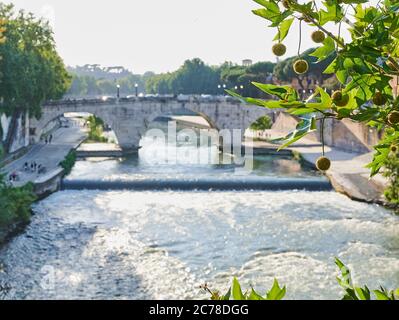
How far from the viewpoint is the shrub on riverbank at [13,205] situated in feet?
75.5

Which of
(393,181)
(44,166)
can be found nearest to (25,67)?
(44,166)

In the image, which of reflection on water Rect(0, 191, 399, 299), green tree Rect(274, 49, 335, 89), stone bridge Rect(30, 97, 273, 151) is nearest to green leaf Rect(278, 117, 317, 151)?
reflection on water Rect(0, 191, 399, 299)

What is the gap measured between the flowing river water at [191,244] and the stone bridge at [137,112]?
1907cm

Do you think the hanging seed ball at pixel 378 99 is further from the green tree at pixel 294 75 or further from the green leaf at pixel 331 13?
the green tree at pixel 294 75

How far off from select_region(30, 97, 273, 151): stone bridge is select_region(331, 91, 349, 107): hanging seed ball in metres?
47.4

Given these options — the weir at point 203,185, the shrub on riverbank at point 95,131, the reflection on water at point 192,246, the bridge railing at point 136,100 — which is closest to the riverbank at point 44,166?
the reflection on water at point 192,246

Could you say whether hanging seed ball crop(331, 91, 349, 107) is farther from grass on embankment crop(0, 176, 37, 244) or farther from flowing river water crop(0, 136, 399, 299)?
grass on embankment crop(0, 176, 37, 244)

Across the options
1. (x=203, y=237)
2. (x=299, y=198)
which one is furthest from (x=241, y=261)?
(x=299, y=198)

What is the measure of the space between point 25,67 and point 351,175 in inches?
851

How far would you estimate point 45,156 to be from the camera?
41.3m

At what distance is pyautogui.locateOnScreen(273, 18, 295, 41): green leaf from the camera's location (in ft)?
8.91

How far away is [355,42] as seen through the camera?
2564 millimetres

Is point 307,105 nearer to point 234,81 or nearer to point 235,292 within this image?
point 235,292

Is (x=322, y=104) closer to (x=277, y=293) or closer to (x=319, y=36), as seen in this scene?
(x=319, y=36)
